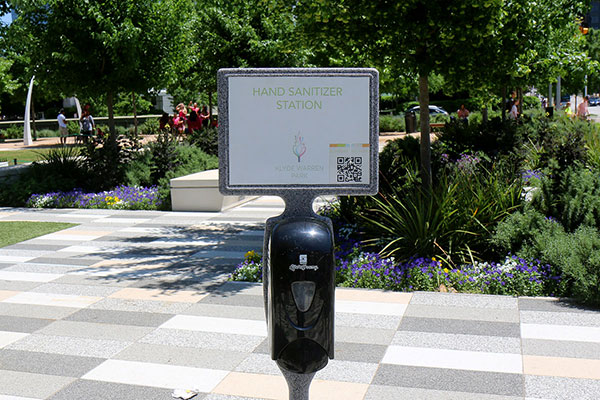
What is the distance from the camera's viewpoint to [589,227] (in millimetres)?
6977

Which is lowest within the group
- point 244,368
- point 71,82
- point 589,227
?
point 244,368

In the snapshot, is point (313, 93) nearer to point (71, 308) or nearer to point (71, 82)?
point (71, 308)

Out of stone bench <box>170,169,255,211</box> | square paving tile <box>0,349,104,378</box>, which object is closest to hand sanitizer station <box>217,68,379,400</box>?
square paving tile <box>0,349,104,378</box>

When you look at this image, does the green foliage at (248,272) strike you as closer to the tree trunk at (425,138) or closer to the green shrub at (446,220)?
the green shrub at (446,220)

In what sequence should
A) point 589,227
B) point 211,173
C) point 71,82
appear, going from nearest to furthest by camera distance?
1. point 589,227
2. point 211,173
3. point 71,82

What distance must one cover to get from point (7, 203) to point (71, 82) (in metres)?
3.14

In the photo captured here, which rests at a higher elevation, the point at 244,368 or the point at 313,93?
the point at 313,93

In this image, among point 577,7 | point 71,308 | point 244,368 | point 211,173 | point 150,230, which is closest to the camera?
point 244,368

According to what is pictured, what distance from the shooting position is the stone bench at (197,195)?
40.2 ft

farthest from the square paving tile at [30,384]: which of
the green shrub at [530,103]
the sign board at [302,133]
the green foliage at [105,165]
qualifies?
the green shrub at [530,103]

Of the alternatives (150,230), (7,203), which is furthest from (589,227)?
(7,203)

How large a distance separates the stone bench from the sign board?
8944mm

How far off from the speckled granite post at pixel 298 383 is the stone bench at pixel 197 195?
896 cm

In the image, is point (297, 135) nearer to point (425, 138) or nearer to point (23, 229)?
point (425, 138)
